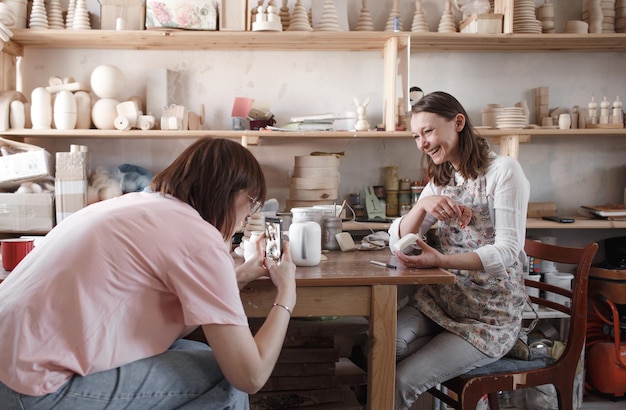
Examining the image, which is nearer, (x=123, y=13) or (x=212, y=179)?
(x=212, y=179)

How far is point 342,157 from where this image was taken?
3400mm

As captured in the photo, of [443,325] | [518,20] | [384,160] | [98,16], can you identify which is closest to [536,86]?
[518,20]

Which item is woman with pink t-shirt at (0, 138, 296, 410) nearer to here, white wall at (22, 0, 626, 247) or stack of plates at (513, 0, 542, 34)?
white wall at (22, 0, 626, 247)

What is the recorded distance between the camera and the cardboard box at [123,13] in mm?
3203

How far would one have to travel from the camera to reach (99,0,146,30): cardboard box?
3203 mm

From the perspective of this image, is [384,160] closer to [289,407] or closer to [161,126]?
[161,126]

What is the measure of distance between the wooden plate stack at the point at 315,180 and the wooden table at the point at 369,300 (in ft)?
4.16

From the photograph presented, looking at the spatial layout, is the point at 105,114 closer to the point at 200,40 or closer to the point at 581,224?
the point at 200,40

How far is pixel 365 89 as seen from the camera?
347 cm

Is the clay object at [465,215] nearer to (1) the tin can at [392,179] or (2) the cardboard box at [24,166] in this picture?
(1) the tin can at [392,179]

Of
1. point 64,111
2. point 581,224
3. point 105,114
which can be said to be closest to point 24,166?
point 64,111

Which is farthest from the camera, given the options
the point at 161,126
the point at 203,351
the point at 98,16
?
the point at 98,16

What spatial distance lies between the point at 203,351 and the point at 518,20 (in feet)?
8.60

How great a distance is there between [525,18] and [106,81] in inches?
91.1
